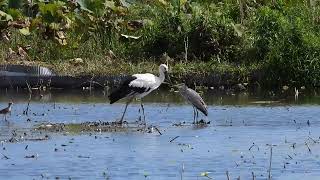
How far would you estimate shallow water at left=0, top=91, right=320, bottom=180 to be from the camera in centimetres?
1280

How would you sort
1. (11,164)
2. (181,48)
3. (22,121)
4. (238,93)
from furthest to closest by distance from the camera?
1. (181,48)
2. (238,93)
3. (22,121)
4. (11,164)

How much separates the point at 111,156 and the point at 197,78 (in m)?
8.34

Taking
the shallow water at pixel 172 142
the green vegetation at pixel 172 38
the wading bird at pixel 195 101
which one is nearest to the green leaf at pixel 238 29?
the green vegetation at pixel 172 38

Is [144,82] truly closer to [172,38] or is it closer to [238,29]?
[172,38]

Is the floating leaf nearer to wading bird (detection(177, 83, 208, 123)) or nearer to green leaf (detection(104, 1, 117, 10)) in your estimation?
green leaf (detection(104, 1, 117, 10))

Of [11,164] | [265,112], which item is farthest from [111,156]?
[265,112]

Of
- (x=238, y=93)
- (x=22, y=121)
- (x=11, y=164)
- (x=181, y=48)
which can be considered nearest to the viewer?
(x=11, y=164)

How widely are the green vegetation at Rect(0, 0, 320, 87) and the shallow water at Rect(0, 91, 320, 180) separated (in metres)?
1.68

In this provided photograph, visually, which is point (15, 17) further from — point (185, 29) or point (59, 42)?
point (185, 29)

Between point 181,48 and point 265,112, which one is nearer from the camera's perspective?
point 265,112

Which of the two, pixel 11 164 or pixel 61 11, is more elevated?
pixel 61 11

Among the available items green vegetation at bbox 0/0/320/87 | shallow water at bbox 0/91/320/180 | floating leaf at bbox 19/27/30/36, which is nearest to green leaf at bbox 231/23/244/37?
green vegetation at bbox 0/0/320/87

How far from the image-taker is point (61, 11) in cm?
2472

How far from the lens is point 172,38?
78.4 ft
